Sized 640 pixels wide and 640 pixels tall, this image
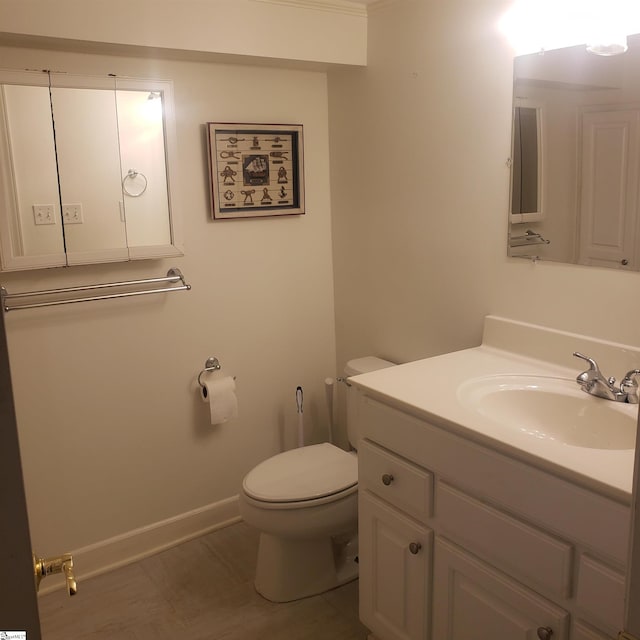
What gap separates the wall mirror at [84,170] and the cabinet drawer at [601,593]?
5.73 feet

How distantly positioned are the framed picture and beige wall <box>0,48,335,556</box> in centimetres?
5

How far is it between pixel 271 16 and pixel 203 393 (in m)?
1.46

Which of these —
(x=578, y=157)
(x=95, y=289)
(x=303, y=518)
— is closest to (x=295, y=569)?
(x=303, y=518)

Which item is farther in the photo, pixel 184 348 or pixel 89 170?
pixel 184 348

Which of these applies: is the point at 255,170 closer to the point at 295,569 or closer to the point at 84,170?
the point at 84,170

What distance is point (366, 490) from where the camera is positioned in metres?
2.00

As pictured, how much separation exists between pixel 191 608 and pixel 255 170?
5.49 ft

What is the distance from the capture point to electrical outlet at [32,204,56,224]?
2.24 metres

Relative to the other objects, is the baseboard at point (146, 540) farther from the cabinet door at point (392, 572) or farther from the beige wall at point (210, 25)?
the beige wall at point (210, 25)

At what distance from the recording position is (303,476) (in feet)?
7.77

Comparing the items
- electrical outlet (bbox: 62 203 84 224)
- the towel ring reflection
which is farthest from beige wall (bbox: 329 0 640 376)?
electrical outlet (bbox: 62 203 84 224)

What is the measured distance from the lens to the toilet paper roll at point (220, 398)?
2662 mm

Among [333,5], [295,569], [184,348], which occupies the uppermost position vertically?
[333,5]

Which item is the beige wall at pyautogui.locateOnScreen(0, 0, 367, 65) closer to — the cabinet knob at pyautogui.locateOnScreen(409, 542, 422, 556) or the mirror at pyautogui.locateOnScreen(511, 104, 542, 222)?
the mirror at pyautogui.locateOnScreen(511, 104, 542, 222)
